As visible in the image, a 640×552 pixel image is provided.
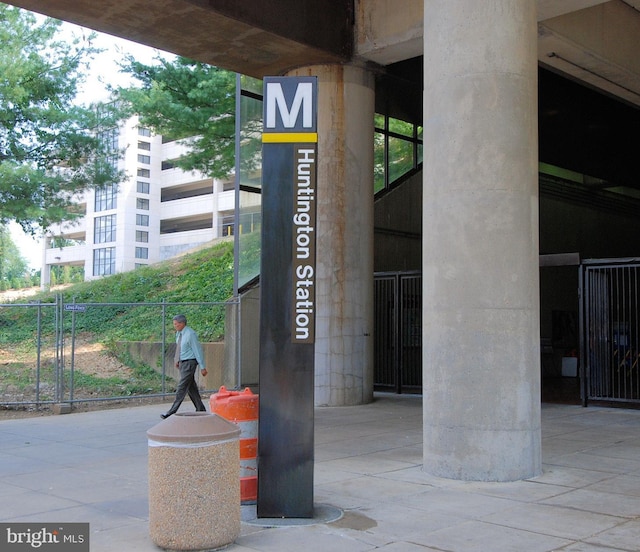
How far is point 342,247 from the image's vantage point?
15406 millimetres

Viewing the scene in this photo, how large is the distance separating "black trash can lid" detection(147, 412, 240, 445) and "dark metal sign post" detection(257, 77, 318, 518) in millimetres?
756

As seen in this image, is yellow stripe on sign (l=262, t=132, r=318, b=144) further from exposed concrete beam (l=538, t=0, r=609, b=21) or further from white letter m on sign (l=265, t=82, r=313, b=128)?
exposed concrete beam (l=538, t=0, r=609, b=21)

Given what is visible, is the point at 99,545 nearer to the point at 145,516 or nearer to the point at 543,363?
the point at 145,516

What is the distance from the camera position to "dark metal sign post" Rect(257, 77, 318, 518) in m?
6.57

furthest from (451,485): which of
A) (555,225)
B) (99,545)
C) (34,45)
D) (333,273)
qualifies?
(555,225)

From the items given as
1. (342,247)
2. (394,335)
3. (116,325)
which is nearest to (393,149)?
(394,335)

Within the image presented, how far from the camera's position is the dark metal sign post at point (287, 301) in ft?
21.6

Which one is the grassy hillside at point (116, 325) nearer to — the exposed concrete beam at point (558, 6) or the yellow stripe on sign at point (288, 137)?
the yellow stripe on sign at point (288, 137)

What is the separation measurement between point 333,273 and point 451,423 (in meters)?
7.30

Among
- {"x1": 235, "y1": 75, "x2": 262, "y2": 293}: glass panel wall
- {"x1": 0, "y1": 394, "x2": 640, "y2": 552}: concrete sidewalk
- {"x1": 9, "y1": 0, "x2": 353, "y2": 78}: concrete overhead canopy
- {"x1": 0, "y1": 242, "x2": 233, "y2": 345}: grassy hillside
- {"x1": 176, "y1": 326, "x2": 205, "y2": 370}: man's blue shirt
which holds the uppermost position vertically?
{"x1": 9, "y1": 0, "x2": 353, "y2": 78}: concrete overhead canopy

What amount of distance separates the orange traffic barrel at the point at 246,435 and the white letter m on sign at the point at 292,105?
8.81 ft

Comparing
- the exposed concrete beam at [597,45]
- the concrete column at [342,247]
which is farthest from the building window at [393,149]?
the exposed concrete beam at [597,45]

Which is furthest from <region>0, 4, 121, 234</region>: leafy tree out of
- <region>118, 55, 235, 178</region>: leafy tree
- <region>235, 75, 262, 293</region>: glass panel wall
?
<region>235, 75, 262, 293</region>: glass panel wall

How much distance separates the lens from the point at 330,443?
1074 centimetres
